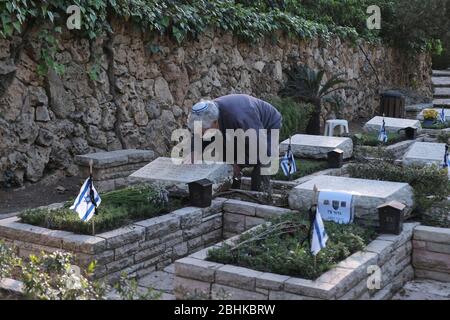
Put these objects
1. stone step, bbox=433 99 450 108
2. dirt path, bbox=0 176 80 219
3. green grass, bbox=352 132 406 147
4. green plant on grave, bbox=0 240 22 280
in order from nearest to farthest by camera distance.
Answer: green plant on grave, bbox=0 240 22 280
dirt path, bbox=0 176 80 219
green grass, bbox=352 132 406 147
stone step, bbox=433 99 450 108

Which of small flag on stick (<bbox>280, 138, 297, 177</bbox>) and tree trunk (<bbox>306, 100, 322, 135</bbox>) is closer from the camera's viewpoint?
small flag on stick (<bbox>280, 138, 297, 177</bbox>)

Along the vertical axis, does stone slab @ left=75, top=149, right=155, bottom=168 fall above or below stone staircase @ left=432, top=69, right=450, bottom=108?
below

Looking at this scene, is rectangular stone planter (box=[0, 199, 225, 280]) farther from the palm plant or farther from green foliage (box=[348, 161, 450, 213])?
the palm plant

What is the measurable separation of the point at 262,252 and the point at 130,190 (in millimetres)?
1895

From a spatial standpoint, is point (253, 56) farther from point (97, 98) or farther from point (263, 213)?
point (263, 213)

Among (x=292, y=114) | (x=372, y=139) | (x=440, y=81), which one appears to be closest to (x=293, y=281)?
(x=372, y=139)

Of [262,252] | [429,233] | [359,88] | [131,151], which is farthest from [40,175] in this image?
[359,88]

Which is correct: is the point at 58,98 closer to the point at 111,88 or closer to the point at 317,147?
the point at 111,88

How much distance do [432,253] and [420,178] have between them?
118 centimetres

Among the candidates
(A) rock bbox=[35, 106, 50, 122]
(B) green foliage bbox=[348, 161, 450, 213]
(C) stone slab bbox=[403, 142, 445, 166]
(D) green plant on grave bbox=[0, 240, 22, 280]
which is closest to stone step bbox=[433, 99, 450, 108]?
(C) stone slab bbox=[403, 142, 445, 166]

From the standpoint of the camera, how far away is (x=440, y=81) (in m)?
18.8

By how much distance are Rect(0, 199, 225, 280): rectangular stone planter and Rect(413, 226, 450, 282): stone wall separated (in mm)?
1790

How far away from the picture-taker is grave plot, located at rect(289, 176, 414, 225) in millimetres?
4988

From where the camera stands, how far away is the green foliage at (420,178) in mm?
5656
